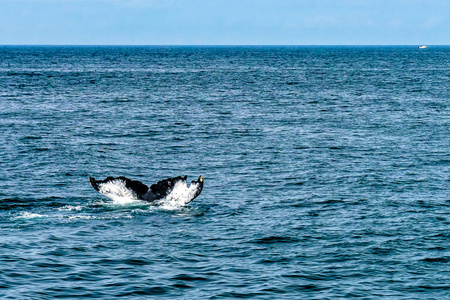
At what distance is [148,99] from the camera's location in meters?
81.5

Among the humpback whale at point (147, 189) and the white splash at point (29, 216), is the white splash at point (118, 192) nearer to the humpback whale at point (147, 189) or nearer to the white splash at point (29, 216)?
the humpback whale at point (147, 189)

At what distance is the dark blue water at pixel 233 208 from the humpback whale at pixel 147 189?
0.62 metres

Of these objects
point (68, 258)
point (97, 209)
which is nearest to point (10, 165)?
point (97, 209)

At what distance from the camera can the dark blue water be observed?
65.4 ft

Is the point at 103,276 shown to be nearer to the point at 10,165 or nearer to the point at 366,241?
the point at 366,241

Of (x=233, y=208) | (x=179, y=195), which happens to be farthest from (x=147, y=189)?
(x=233, y=208)

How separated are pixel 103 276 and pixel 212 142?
93.6ft

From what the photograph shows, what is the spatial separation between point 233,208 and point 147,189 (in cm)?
408

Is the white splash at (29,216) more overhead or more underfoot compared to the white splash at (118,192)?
more underfoot

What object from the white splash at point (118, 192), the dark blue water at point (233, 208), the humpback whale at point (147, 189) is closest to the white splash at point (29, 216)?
the dark blue water at point (233, 208)

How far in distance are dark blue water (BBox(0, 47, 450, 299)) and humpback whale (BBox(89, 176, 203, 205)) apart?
24.5 inches

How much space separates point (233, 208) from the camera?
28.9m

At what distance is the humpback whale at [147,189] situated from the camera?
1138 inches

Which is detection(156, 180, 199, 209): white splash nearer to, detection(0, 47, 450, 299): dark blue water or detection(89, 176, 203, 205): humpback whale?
detection(89, 176, 203, 205): humpback whale
